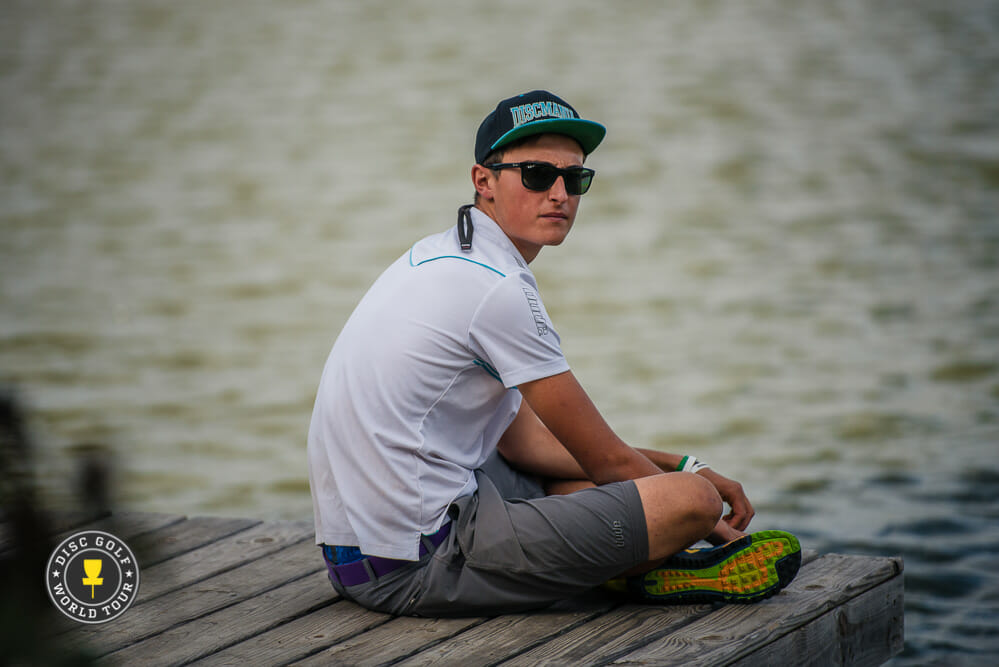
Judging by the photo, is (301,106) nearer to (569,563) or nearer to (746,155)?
(746,155)

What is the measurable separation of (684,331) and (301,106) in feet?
33.9

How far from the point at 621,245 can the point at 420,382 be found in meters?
7.30

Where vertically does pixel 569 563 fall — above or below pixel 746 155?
below

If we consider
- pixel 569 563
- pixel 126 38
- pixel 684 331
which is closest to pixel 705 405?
pixel 684 331

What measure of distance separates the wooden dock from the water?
51cm

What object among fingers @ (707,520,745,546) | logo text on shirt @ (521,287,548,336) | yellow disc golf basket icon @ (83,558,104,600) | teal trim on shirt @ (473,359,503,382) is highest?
logo text on shirt @ (521,287,548,336)

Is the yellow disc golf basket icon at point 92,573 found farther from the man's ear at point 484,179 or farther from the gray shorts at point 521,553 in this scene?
the man's ear at point 484,179

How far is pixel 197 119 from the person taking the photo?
16109mm

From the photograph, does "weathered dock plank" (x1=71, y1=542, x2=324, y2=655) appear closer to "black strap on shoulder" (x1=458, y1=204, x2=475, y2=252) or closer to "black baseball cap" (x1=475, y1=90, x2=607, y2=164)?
"black strap on shoulder" (x1=458, y1=204, x2=475, y2=252)

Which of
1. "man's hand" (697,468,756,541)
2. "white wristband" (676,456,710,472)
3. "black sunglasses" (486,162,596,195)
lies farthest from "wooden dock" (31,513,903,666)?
"black sunglasses" (486,162,596,195)

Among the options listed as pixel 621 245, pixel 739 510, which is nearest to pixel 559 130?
pixel 739 510

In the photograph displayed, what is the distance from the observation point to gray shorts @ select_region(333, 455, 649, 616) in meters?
2.86

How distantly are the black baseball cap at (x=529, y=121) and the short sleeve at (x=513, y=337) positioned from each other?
16.0 inches

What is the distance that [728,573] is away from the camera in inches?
116
